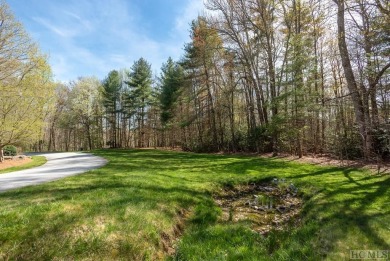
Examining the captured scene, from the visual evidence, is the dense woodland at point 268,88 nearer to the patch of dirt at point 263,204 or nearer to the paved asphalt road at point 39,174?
the patch of dirt at point 263,204

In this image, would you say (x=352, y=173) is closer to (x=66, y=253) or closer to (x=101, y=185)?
(x=101, y=185)

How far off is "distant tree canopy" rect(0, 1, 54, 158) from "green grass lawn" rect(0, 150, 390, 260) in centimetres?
1068

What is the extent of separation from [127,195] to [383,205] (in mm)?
6059

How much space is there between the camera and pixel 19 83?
14.9 metres

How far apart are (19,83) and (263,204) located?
15741 millimetres

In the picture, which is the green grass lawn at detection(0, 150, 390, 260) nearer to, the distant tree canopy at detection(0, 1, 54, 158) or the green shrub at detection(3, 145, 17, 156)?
the distant tree canopy at detection(0, 1, 54, 158)

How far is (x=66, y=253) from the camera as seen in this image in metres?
3.75

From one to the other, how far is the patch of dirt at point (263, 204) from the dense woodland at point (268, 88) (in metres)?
2.30

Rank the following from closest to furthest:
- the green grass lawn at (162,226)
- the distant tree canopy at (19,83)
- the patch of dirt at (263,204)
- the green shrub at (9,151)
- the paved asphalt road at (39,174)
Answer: the green grass lawn at (162,226)
the patch of dirt at (263,204)
the paved asphalt road at (39,174)
the distant tree canopy at (19,83)
the green shrub at (9,151)

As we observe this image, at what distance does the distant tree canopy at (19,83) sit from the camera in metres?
14.4

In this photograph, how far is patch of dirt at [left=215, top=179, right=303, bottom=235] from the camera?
571 centimetres

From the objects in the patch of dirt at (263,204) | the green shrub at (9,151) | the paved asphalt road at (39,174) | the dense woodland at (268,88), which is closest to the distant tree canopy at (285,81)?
the dense woodland at (268,88)

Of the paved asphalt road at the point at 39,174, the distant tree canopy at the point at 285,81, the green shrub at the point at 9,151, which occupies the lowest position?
the paved asphalt road at the point at 39,174

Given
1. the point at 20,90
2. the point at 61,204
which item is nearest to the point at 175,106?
the point at 20,90
